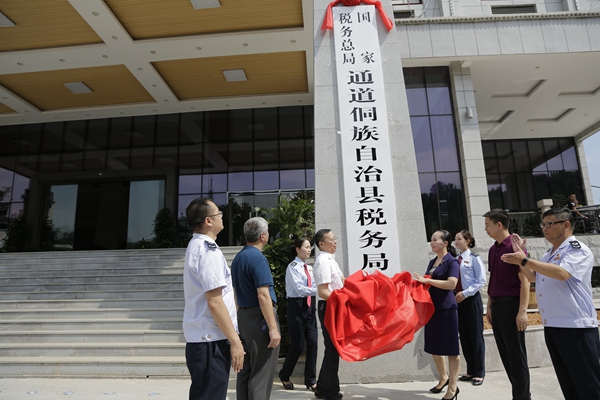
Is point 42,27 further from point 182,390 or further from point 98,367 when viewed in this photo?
point 182,390

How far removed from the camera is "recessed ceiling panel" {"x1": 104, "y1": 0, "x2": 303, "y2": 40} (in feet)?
32.4

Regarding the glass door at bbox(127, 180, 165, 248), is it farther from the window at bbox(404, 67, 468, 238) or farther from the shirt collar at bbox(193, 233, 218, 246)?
the shirt collar at bbox(193, 233, 218, 246)

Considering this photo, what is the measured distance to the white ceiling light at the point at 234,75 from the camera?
12.9m

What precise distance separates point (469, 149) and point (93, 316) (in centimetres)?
1151

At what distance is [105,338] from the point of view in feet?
21.1

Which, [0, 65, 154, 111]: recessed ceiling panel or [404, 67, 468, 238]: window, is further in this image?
[0, 65, 154, 111]: recessed ceiling panel

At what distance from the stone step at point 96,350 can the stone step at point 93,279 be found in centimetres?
290

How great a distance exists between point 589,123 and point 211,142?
18.1m

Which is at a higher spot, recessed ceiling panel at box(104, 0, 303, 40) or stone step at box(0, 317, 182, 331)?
recessed ceiling panel at box(104, 0, 303, 40)

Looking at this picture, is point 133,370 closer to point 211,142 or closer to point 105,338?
point 105,338

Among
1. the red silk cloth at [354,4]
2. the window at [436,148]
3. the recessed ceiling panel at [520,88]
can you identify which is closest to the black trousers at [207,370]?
the red silk cloth at [354,4]

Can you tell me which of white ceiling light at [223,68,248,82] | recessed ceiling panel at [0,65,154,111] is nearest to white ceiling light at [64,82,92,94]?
recessed ceiling panel at [0,65,154,111]

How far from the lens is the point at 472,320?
491cm

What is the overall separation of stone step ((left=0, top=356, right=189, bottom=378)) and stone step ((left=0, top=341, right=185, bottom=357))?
25cm
